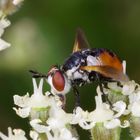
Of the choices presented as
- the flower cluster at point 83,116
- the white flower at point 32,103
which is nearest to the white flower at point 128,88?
the flower cluster at point 83,116

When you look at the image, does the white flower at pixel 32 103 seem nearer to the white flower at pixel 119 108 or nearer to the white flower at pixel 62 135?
the white flower at pixel 62 135

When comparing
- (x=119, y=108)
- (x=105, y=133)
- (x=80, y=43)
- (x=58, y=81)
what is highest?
(x=80, y=43)

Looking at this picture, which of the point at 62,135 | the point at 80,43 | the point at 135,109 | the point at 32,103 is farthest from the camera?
the point at 80,43

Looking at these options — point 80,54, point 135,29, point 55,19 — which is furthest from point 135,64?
point 80,54

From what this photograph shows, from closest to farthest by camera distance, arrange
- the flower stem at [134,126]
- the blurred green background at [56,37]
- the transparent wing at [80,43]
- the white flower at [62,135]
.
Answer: the white flower at [62,135] → the flower stem at [134,126] → the transparent wing at [80,43] → the blurred green background at [56,37]

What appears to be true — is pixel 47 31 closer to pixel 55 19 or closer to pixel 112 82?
pixel 55 19

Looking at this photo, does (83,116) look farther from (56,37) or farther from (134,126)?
(56,37)

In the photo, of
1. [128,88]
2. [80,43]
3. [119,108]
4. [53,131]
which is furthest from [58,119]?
[80,43]
